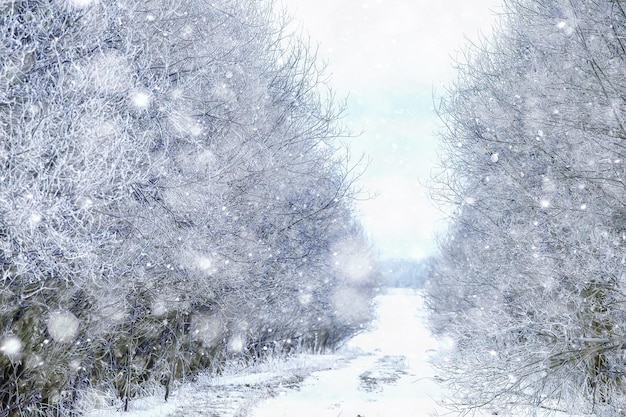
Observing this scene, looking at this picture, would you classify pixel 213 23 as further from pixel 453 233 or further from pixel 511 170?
pixel 453 233

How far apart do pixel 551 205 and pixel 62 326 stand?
672 cm

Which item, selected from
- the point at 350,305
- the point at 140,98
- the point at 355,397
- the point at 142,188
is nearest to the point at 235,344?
the point at 355,397

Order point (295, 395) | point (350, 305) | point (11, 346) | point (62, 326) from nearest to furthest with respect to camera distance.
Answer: point (11, 346) → point (62, 326) → point (295, 395) → point (350, 305)

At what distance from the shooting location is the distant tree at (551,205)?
696 centimetres

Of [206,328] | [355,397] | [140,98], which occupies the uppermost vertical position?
[140,98]

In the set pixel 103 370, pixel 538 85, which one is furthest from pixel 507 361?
pixel 103 370

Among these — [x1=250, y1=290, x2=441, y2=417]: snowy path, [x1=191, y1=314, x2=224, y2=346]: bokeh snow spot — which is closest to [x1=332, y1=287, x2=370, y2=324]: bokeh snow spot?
[x1=250, y1=290, x2=441, y2=417]: snowy path

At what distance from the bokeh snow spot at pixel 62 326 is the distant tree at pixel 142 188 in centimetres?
2

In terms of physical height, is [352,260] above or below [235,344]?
above

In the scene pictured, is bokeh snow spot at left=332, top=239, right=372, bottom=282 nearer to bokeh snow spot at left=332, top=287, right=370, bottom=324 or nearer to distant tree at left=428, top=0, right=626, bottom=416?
bokeh snow spot at left=332, top=287, right=370, bottom=324

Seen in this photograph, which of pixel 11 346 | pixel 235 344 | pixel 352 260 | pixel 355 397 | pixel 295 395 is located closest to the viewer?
pixel 11 346

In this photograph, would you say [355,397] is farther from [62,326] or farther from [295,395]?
[62,326]

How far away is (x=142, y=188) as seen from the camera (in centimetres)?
682

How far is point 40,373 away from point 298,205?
823cm
